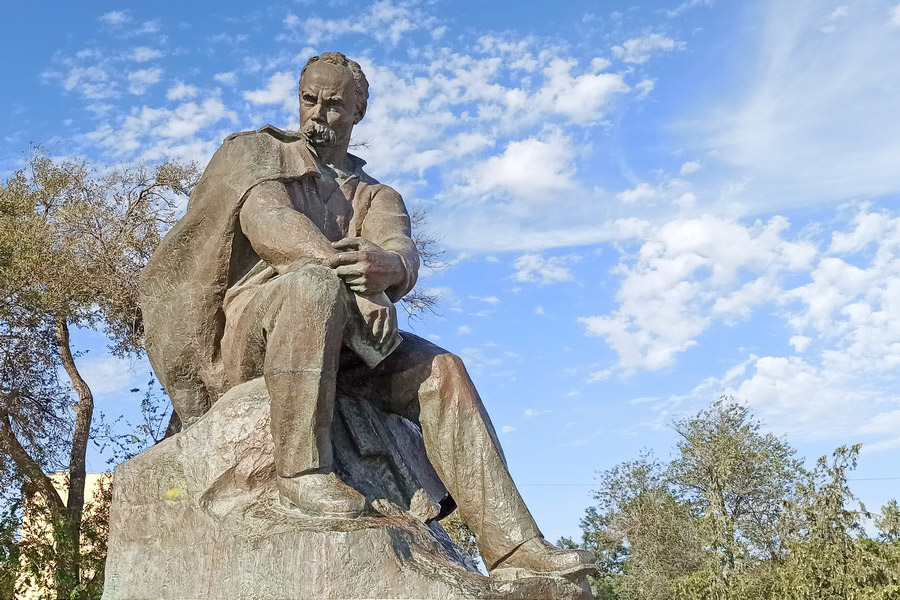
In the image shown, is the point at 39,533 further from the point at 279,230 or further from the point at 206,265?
the point at 279,230

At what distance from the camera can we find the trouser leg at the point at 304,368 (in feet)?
13.5

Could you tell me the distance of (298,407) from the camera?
13.5 ft

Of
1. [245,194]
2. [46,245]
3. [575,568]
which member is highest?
[46,245]

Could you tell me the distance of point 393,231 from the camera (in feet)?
16.4

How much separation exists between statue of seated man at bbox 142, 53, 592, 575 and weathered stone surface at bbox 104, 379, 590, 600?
16 centimetres

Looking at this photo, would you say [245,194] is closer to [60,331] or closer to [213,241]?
[213,241]

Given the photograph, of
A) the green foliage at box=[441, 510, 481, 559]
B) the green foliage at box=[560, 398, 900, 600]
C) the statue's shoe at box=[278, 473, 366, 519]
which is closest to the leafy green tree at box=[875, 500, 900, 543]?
the green foliage at box=[560, 398, 900, 600]

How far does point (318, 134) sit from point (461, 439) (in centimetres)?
178

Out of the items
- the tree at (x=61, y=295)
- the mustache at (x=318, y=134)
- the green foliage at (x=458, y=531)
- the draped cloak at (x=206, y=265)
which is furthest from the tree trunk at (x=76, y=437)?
the mustache at (x=318, y=134)

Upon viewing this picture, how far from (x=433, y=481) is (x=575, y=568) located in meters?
0.96

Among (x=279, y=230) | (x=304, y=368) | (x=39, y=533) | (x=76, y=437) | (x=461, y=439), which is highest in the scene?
(x=76, y=437)

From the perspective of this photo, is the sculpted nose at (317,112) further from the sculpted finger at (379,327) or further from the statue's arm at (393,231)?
the sculpted finger at (379,327)

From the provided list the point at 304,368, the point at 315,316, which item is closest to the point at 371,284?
the point at 315,316

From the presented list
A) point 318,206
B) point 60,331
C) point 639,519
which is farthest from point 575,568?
point 639,519
